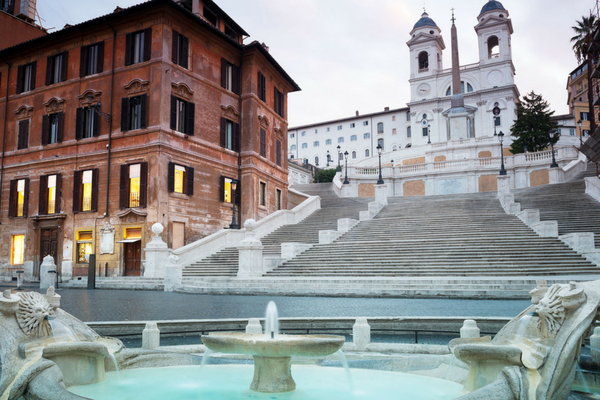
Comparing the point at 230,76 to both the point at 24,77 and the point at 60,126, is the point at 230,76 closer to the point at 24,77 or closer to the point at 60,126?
the point at 60,126

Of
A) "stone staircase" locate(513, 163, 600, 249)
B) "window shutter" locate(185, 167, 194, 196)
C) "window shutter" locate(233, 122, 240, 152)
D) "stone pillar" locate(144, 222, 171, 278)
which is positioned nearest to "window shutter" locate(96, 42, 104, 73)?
"window shutter" locate(185, 167, 194, 196)

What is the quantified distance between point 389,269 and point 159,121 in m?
15.4

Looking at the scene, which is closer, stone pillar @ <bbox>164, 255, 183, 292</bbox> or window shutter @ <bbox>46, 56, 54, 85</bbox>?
stone pillar @ <bbox>164, 255, 183, 292</bbox>

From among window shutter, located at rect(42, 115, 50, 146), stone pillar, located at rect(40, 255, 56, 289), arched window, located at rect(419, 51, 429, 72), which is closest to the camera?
stone pillar, located at rect(40, 255, 56, 289)

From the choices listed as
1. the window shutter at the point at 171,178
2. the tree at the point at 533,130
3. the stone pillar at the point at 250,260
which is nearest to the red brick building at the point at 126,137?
the window shutter at the point at 171,178

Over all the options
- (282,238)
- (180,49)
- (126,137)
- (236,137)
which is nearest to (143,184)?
(126,137)

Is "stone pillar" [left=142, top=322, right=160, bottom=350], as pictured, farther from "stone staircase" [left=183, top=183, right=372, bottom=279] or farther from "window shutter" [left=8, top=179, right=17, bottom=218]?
"window shutter" [left=8, top=179, right=17, bottom=218]

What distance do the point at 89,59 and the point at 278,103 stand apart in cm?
1362

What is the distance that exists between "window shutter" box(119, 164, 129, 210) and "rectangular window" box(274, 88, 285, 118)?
13555mm

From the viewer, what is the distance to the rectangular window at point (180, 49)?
93.0ft

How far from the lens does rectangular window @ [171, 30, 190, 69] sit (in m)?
28.4

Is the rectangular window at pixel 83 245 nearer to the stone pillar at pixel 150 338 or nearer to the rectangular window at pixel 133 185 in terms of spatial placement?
the rectangular window at pixel 133 185

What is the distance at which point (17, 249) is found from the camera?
3061 centimetres

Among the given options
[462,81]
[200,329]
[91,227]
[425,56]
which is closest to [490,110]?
[462,81]
